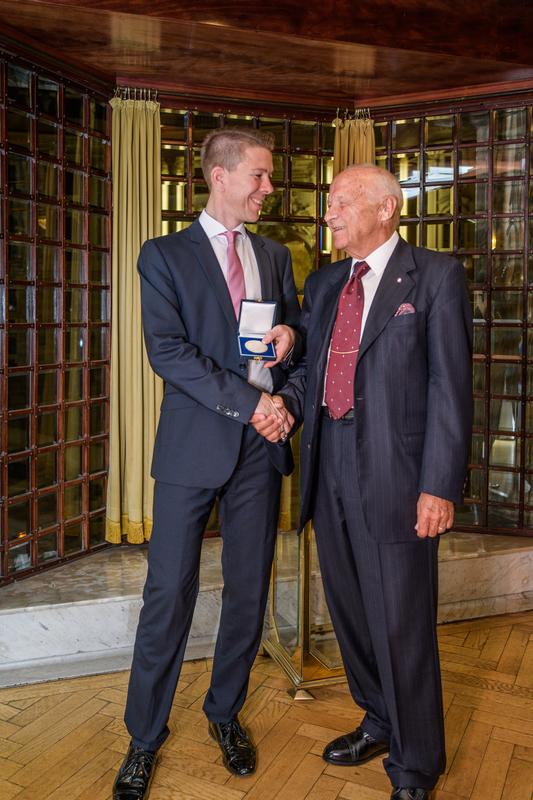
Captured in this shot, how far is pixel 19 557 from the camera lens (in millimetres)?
3527

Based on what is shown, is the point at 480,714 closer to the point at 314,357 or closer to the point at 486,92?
the point at 314,357

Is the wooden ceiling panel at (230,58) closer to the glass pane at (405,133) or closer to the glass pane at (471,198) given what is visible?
the glass pane at (405,133)

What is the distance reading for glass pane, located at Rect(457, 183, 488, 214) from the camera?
4145 millimetres

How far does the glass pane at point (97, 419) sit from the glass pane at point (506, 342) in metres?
2.14

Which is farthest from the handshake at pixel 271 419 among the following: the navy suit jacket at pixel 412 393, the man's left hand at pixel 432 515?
the man's left hand at pixel 432 515

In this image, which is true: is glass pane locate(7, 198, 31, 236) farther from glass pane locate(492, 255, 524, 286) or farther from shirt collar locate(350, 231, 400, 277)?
glass pane locate(492, 255, 524, 286)

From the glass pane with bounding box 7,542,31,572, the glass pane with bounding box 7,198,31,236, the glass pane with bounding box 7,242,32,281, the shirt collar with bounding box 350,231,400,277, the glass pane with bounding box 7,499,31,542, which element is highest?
the glass pane with bounding box 7,198,31,236

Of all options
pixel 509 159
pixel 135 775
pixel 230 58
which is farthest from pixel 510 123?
pixel 135 775

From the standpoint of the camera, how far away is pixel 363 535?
2.28 metres

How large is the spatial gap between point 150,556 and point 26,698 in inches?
39.5

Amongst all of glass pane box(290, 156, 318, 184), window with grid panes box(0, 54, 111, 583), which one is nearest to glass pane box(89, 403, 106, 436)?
window with grid panes box(0, 54, 111, 583)

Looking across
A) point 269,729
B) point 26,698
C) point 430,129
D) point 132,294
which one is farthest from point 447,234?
point 26,698

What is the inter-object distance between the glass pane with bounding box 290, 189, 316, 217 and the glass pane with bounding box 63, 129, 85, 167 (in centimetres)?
116

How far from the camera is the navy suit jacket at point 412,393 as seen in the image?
2.12 m
